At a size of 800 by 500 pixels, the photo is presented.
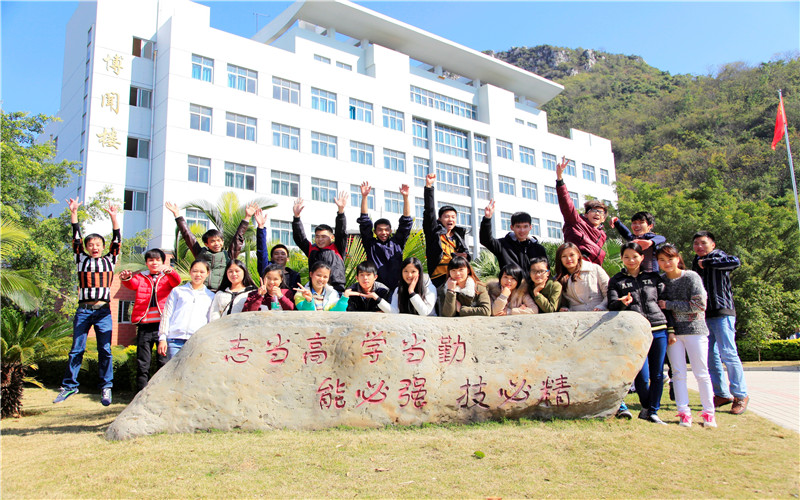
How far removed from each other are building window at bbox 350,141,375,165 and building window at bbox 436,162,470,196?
15.4 ft

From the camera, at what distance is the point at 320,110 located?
84.6 ft

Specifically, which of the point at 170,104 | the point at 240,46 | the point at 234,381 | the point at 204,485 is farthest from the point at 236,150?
the point at 204,485

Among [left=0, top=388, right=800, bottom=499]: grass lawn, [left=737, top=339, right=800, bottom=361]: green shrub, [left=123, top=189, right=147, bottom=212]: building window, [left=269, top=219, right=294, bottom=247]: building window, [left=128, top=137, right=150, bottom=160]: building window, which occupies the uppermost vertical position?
[left=128, top=137, right=150, bottom=160]: building window

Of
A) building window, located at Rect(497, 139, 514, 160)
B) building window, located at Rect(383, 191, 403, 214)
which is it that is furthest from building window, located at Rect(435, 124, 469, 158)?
building window, located at Rect(383, 191, 403, 214)

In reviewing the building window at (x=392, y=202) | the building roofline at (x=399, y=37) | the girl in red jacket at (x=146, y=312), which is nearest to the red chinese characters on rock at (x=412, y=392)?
the girl in red jacket at (x=146, y=312)

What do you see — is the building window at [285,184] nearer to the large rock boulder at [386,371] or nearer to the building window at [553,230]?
the building window at [553,230]

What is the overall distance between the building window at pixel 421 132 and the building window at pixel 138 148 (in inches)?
535

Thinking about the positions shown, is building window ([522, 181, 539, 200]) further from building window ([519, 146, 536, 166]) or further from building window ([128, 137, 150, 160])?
building window ([128, 137, 150, 160])

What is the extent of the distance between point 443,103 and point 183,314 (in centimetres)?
2844

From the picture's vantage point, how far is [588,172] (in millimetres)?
37625

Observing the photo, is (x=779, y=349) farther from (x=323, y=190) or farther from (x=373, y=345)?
(x=373, y=345)

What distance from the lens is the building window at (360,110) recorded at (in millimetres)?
27031

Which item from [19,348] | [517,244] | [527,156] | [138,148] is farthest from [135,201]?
[527,156]

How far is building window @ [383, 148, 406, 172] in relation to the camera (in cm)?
2794
